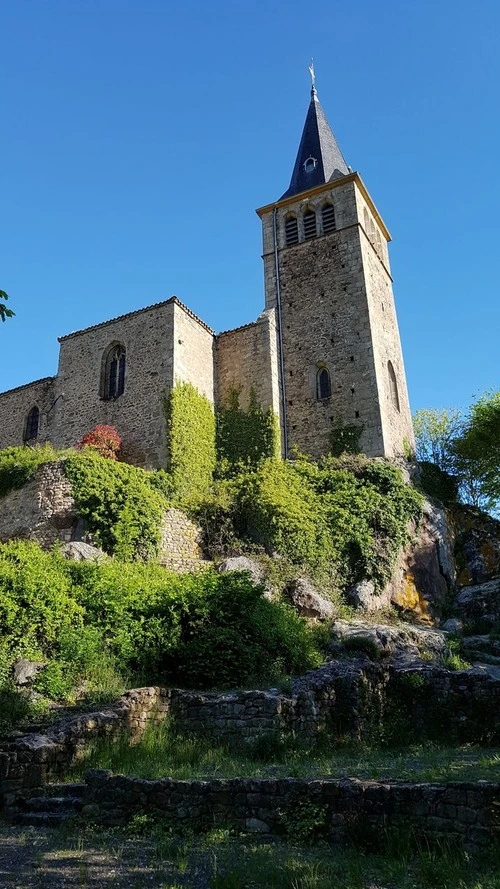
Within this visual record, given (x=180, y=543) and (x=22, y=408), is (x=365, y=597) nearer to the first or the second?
(x=180, y=543)

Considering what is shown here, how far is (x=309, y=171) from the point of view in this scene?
2852 cm

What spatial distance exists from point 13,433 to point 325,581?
1509 cm

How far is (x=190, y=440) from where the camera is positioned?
2127 centimetres

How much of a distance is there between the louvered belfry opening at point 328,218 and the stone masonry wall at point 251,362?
4.24 metres

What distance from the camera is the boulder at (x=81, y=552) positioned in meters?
14.4

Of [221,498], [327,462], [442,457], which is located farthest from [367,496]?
[442,457]

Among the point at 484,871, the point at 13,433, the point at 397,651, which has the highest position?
the point at 13,433

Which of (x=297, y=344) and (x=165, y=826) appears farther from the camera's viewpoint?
(x=297, y=344)

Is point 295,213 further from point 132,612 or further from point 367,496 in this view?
point 132,612

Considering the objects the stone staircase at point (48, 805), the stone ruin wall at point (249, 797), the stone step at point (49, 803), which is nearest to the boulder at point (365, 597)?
the stone ruin wall at point (249, 797)

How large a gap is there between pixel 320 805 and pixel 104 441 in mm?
17281

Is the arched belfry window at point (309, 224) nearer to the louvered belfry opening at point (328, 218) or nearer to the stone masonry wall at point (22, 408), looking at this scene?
the louvered belfry opening at point (328, 218)

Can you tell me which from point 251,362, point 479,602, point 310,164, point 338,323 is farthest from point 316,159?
point 479,602

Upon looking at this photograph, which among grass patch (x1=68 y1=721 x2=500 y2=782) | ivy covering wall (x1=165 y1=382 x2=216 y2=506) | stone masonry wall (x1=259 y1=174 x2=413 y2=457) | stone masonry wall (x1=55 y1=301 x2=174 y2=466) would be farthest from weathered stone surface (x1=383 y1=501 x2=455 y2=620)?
grass patch (x1=68 y1=721 x2=500 y2=782)
